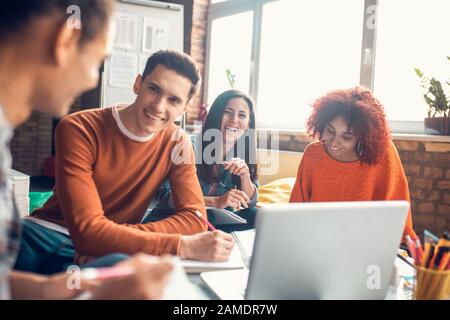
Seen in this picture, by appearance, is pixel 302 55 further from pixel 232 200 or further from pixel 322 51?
pixel 232 200

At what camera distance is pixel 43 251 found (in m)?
1.36

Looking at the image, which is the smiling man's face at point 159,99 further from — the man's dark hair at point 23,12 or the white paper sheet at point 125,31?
the white paper sheet at point 125,31

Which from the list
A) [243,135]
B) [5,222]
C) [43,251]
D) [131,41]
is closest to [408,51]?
[243,135]

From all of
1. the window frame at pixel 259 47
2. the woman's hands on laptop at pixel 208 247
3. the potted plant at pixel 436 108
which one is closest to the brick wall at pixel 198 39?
the window frame at pixel 259 47

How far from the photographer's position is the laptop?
2.37 ft

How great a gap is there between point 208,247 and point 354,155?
3.33 ft

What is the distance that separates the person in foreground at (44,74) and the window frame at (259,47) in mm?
2939

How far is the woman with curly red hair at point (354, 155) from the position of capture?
175cm

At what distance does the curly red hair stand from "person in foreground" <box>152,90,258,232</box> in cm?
48

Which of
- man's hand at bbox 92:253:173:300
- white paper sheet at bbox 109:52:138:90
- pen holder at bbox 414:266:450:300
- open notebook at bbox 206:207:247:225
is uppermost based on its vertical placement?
white paper sheet at bbox 109:52:138:90

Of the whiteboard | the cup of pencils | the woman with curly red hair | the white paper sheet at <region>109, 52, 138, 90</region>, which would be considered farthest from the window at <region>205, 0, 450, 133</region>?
the cup of pencils

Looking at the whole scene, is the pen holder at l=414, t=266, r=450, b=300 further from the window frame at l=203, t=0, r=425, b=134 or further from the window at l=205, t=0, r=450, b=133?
the window frame at l=203, t=0, r=425, b=134
